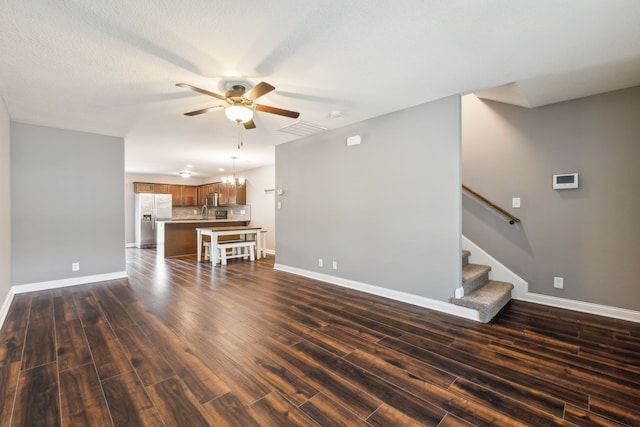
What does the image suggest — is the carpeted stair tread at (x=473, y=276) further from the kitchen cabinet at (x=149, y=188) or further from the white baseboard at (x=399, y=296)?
the kitchen cabinet at (x=149, y=188)

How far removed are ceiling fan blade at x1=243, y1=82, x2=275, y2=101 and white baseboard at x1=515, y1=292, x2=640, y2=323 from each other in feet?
13.2

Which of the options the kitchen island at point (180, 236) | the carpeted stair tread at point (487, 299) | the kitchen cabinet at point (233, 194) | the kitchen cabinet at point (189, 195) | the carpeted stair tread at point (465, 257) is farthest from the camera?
the kitchen cabinet at point (189, 195)

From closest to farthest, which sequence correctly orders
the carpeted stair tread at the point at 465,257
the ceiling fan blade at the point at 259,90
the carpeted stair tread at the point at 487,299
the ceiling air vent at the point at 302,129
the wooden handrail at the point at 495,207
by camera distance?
the ceiling fan blade at the point at 259,90, the carpeted stair tread at the point at 487,299, the wooden handrail at the point at 495,207, the carpeted stair tread at the point at 465,257, the ceiling air vent at the point at 302,129

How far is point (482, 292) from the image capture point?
329 centimetres

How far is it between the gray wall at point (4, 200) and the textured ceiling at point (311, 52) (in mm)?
284

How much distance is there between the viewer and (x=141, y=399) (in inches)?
65.9

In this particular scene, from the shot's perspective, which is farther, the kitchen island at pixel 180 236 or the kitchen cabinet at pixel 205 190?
the kitchen cabinet at pixel 205 190

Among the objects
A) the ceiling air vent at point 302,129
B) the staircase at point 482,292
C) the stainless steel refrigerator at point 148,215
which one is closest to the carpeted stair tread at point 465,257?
the staircase at point 482,292

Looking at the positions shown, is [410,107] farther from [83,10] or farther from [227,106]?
[83,10]

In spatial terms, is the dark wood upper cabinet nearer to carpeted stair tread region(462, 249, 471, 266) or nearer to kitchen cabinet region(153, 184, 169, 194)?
kitchen cabinet region(153, 184, 169, 194)

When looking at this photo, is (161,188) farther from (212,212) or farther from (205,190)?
(212,212)

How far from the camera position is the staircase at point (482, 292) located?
9.53 ft

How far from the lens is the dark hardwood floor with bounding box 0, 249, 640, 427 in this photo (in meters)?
1.58

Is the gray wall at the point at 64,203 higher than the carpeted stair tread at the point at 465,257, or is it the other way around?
the gray wall at the point at 64,203
